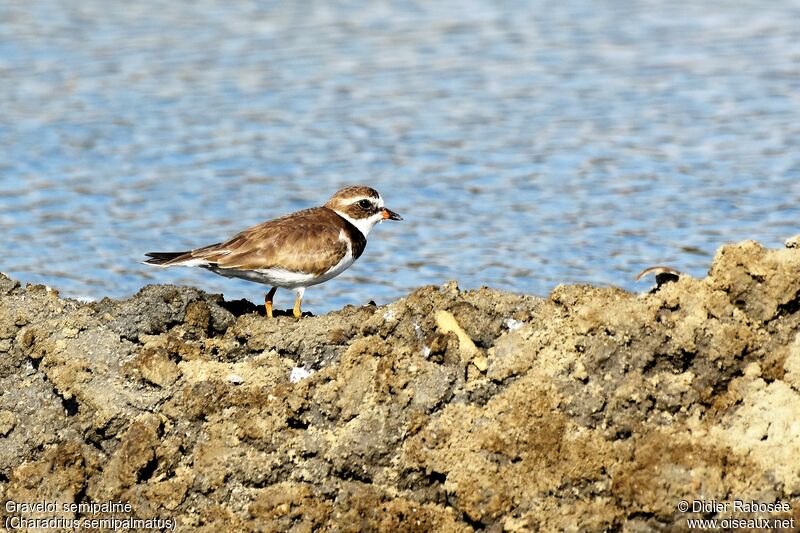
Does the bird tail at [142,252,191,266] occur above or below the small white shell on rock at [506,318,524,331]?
below

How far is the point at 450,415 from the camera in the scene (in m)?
5.69

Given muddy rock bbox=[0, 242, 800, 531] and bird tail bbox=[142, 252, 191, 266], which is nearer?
muddy rock bbox=[0, 242, 800, 531]

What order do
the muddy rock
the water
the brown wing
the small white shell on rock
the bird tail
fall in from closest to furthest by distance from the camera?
the muddy rock → the small white shell on rock → the brown wing → the bird tail → the water

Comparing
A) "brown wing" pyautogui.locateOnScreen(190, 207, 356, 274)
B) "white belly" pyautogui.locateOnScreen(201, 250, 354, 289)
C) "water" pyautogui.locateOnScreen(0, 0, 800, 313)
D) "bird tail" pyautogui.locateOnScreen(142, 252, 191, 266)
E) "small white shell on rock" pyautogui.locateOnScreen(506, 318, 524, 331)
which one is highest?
"small white shell on rock" pyautogui.locateOnScreen(506, 318, 524, 331)

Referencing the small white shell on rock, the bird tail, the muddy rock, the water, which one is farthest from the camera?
the water

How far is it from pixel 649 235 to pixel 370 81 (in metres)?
6.72

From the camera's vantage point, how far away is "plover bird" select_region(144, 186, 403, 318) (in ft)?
24.1

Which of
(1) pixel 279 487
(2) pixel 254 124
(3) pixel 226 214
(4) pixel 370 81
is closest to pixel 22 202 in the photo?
(3) pixel 226 214

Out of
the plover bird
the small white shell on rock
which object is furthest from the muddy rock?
the plover bird

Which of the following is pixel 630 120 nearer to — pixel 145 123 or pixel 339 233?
pixel 145 123

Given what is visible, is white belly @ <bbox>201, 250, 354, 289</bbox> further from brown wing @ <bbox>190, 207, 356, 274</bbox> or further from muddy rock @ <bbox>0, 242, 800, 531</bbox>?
muddy rock @ <bbox>0, 242, 800, 531</bbox>

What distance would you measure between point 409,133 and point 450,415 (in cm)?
939

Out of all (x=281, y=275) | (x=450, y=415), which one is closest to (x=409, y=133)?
(x=281, y=275)

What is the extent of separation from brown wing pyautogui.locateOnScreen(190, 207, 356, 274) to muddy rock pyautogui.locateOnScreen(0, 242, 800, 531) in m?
1.20
